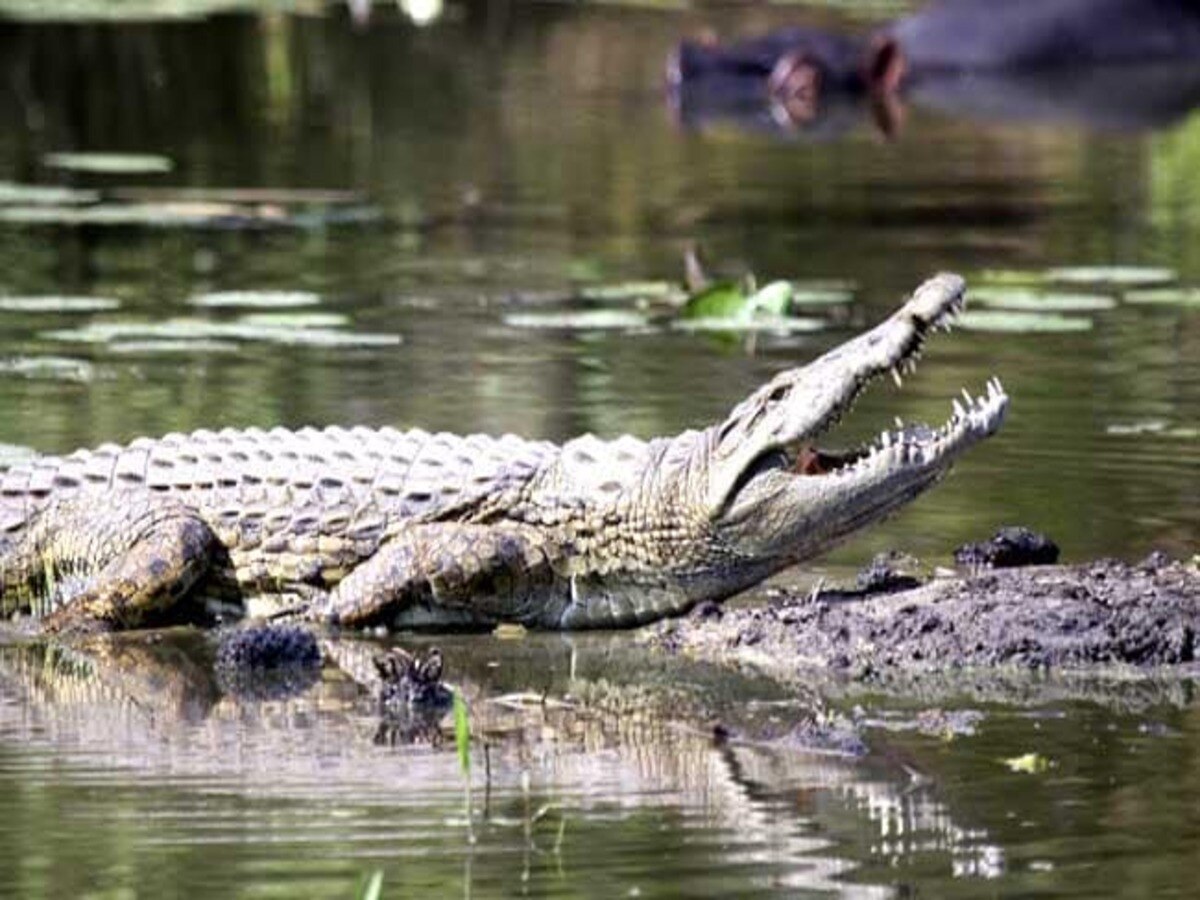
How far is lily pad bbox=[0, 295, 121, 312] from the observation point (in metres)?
13.6

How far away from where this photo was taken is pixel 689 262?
45.0 ft

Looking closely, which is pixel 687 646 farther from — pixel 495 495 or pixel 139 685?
pixel 139 685

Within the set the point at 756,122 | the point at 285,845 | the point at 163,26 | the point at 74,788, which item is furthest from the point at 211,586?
the point at 163,26

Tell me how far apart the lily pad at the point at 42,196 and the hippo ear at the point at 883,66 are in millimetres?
7570

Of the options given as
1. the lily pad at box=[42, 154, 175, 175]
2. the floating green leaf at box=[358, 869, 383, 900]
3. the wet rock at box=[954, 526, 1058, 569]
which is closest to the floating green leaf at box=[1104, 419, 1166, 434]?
the wet rock at box=[954, 526, 1058, 569]

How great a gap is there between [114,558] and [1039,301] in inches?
234

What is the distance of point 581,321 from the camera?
1335 centimetres

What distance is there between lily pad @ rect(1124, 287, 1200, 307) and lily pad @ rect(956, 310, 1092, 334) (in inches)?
27.0

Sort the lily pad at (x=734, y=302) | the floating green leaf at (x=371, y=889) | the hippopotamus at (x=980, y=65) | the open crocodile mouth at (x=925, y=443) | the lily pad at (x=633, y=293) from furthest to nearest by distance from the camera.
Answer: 1. the hippopotamus at (x=980, y=65)
2. the lily pad at (x=633, y=293)
3. the lily pad at (x=734, y=302)
4. the open crocodile mouth at (x=925, y=443)
5. the floating green leaf at (x=371, y=889)

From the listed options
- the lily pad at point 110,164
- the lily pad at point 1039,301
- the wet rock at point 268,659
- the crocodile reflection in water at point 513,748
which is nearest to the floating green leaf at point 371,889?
the crocodile reflection in water at point 513,748

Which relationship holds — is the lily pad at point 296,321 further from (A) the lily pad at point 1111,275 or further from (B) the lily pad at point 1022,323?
(A) the lily pad at point 1111,275

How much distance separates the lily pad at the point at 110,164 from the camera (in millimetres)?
18469


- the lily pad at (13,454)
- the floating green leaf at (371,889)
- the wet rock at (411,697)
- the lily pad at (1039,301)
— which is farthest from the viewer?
the lily pad at (1039,301)

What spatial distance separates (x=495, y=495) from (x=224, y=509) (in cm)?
69
